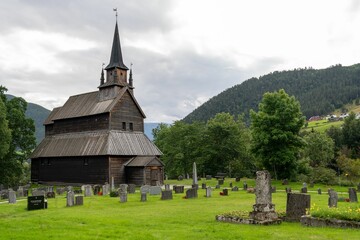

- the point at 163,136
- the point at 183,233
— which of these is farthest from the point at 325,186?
the point at 163,136

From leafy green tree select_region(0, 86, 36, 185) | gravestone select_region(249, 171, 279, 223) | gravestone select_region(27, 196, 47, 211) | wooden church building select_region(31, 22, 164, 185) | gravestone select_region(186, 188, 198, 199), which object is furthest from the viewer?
leafy green tree select_region(0, 86, 36, 185)

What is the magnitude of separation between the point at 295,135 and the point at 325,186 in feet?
23.0

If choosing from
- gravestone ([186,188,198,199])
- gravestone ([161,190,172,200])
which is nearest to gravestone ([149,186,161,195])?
gravestone ([161,190,172,200])

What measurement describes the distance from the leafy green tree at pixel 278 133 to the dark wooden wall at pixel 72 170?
1866cm

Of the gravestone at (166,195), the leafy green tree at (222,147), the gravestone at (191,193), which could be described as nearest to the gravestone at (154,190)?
the gravestone at (166,195)

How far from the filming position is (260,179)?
1573 centimetres

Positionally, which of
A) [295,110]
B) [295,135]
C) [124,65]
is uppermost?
[124,65]

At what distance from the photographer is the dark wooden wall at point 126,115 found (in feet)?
151

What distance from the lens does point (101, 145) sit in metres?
43.8

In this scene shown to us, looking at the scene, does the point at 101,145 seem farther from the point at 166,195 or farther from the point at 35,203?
the point at 35,203

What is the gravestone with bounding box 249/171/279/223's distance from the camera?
48.9 ft

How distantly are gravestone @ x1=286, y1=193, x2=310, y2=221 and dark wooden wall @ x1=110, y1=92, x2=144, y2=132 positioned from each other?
1279 inches

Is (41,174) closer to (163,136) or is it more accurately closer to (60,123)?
(60,123)

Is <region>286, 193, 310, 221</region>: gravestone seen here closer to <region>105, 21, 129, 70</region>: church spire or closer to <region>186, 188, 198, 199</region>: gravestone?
<region>186, 188, 198, 199</region>: gravestone
